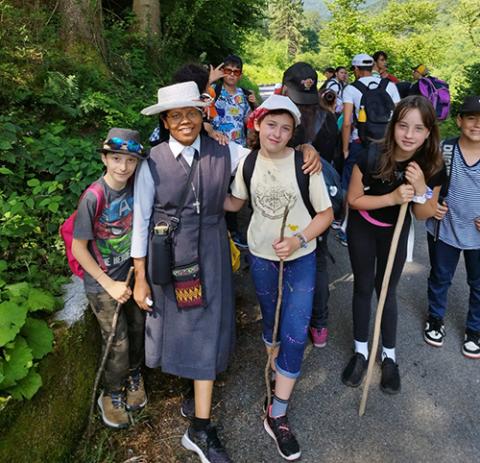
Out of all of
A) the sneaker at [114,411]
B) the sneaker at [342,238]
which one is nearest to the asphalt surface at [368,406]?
the sneaker at [114,411]

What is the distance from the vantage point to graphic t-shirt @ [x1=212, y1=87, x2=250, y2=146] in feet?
15.0

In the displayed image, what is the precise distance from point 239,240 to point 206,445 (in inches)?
114

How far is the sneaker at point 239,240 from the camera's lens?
5.02m

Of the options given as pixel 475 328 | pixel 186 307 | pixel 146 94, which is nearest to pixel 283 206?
pixel 186 307

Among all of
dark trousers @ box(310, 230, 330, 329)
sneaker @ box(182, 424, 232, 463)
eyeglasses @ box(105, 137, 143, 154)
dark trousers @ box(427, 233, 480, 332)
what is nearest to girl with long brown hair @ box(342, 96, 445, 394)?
dark trousers @ box(310, 230, 330, 329)

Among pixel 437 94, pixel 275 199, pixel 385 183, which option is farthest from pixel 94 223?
pixel 437 94

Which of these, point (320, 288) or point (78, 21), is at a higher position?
point (78, 21)

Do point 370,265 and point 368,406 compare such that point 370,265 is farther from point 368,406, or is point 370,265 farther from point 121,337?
point 121,337

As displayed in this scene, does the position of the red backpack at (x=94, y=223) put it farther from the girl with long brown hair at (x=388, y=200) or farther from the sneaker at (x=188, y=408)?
the girl with long brown hair at (x=388, y=200)

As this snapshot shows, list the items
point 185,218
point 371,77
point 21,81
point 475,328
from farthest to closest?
point 371,77 < point 21,81 < point 475,328 < point 185,218

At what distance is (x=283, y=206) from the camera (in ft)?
7.93

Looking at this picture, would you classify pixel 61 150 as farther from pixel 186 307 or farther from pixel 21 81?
pixel 186 307

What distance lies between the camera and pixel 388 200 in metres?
2.60

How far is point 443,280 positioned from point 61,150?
3487 mm
